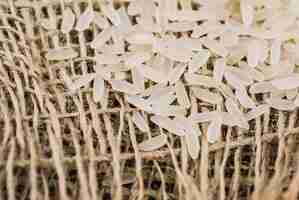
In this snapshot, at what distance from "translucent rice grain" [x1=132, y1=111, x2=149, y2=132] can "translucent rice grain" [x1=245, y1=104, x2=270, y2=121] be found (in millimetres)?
113

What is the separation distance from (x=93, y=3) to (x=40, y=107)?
0.20 metres

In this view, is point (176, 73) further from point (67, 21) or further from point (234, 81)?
point (67, 21)

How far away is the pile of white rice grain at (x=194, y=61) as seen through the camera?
2.52 ft

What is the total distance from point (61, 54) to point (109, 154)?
0.58 ft

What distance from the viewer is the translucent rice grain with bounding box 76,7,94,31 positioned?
88 centimetres

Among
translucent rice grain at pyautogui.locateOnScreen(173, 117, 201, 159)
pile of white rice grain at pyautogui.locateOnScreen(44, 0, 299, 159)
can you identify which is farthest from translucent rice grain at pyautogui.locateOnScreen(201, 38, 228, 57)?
translucent rice grain at pyautogui.locateOnScreen(173, 117, 201, 159)

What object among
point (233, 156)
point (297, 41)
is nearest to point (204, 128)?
point (233, 156)

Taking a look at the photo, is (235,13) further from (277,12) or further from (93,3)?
(93,3)

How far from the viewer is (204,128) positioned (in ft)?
2.47

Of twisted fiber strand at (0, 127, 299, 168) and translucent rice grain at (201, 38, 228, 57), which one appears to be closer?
twisted fiber strand at (0, 127, 299, 168)

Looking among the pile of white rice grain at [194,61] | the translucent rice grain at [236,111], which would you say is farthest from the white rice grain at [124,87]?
the translucent rice grain at [236,111]

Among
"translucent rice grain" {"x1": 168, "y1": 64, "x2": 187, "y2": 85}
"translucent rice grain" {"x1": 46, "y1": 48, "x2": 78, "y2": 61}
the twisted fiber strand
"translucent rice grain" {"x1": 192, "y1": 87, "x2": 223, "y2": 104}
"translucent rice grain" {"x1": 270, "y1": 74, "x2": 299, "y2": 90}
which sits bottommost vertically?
the twisted fiber strand

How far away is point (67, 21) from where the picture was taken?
89 cm

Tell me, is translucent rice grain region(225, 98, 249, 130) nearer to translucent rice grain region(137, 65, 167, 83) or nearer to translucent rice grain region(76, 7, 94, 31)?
translucent rice grain region(137, 65, 167, 83)
